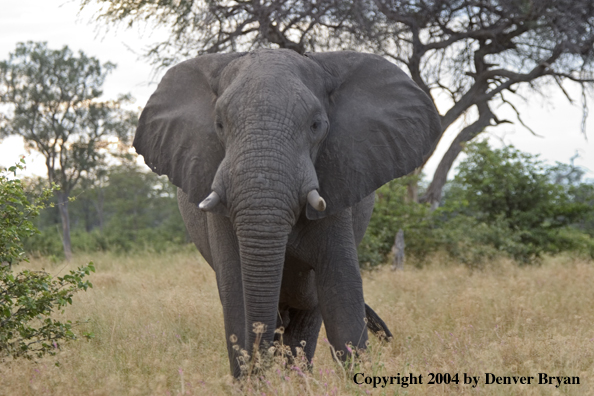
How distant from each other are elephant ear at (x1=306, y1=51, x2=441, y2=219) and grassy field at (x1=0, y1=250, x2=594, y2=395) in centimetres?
96

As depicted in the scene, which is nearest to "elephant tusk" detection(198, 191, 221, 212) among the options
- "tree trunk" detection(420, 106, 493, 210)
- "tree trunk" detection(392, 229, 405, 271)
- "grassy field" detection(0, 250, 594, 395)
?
"grassy field" detection(0, 250, 594, 395)

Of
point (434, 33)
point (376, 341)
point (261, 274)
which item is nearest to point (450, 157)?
point (434, 33)

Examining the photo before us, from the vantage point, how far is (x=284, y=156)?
126 inches

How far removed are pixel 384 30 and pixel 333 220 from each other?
37.1 feet

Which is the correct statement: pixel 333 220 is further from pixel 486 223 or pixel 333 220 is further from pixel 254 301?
pixel 486 223

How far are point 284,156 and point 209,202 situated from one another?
44 cm

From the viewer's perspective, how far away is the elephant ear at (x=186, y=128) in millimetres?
3645

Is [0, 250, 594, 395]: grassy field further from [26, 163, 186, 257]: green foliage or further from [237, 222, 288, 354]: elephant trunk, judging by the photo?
[26, 163, 186, 257]: green foliage

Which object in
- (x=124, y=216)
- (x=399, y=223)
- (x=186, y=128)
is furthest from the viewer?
(x=124, y=216)

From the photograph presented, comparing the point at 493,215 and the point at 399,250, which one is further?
the point at 493,215

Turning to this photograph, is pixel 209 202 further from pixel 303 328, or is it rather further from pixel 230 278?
pixel 303 328

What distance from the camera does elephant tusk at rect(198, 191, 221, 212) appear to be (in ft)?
10.4

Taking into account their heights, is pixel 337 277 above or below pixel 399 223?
below

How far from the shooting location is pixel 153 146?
4.07m
